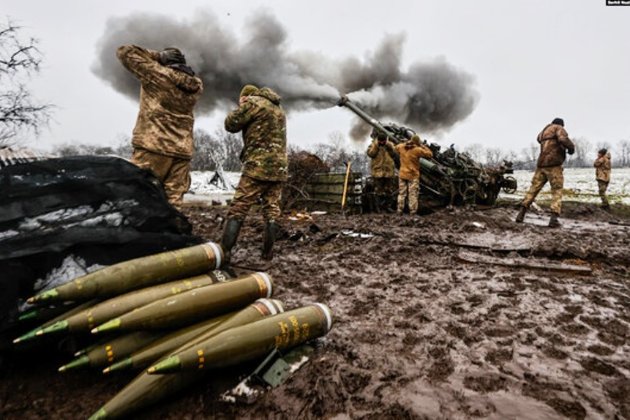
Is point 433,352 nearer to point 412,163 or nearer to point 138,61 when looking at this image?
point 138,61

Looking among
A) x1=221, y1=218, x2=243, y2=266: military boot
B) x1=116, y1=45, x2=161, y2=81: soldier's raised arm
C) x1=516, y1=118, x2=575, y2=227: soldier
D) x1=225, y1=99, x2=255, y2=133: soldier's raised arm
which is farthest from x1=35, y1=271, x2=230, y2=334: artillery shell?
x1=516, y1=118, x2=575, y2=227: soldier

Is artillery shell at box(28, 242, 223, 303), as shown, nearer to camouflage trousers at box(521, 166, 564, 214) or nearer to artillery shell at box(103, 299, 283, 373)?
artillery shell at box(103, 299, 283, 373)

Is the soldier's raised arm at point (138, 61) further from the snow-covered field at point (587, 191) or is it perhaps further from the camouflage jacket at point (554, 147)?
the snow-covered field at point (587, 191)

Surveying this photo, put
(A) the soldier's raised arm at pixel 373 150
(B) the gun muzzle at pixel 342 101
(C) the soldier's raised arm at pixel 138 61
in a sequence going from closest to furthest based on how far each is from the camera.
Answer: (C) the soldier's raised arm at pixel 138 61 → (A) the soldier's raised arm at pixel 373 150 → (B) the gun muzzle at pixel 342 101

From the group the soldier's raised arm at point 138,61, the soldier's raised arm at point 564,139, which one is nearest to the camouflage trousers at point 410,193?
the soldier's raised arm at point 564,139

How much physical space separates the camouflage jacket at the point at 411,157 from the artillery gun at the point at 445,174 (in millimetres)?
1287

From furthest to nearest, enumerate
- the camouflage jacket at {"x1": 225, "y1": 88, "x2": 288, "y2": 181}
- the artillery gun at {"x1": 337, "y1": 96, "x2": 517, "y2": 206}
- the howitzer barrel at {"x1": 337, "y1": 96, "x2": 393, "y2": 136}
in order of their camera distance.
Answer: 1. the howitzer barrel at {"x1": 337, "y1": 96, "x2": 393, "y2": 136}
2. the artillery gun at {"x1": 337, "y1": 96, "x2": 517, "y2": 206}
3. the camouflage jacket at {"x1": 225, "y1": 88, "x2": 288, "y2": 181}

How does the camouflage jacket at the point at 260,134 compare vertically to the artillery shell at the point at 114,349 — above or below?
above

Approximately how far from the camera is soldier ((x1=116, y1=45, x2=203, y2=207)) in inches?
135

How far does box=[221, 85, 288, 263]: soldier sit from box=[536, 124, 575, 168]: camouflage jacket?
17.4 ft

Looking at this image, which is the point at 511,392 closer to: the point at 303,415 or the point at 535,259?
the point at 303,415

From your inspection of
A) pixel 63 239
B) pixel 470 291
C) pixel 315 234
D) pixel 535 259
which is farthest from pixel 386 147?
pixel 63 239

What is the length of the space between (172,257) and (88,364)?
664mm

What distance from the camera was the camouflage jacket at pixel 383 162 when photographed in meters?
8.84
